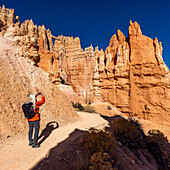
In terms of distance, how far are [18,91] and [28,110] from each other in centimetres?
287

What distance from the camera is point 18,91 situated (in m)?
5.98

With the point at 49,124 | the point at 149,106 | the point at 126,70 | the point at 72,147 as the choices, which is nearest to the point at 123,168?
the point at 72,147

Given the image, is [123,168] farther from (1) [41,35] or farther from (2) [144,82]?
Result: (1) [41,35]

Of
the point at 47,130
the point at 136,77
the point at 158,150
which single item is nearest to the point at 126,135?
the point at 158,150

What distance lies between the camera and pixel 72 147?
11.7 ft

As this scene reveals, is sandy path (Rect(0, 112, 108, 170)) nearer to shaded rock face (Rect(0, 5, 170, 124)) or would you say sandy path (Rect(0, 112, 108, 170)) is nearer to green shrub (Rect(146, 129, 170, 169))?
green shrub (Rect(146, 129, 170, 169))

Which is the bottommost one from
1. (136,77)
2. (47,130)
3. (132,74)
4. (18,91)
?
(47,130)

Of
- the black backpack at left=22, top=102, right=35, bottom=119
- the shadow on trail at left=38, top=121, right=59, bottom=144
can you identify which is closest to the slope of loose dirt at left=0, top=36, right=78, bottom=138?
the shadow on trail at left=38, top=121, right=59, bottom=144

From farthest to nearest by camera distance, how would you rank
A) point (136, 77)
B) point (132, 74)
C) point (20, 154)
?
point (132, 74)
point (136, 77)
point (20, 154)

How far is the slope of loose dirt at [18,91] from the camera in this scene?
4684 millimetres

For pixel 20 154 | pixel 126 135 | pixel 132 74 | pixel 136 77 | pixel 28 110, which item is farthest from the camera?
pixel 132 74

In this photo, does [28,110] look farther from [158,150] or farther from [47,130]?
[158,150]

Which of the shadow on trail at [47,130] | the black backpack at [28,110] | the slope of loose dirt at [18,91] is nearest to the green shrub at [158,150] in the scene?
the slope of loose dirt at [18,91]

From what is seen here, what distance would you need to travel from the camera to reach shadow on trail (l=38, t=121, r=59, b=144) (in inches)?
181
